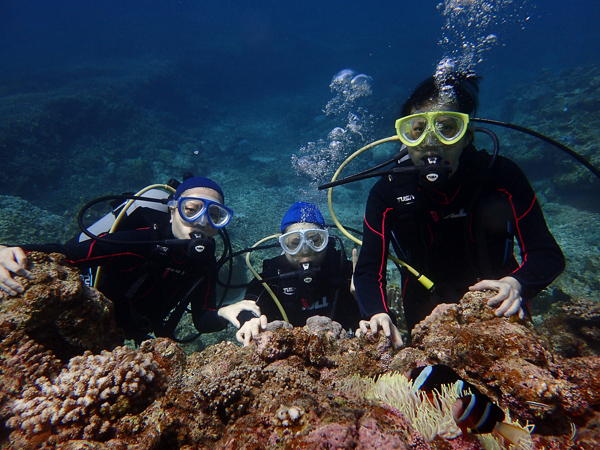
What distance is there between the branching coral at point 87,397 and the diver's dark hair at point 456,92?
2.97 m

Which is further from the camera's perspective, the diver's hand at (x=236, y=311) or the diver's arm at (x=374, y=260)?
the diver's hand at (x=236, y=311)

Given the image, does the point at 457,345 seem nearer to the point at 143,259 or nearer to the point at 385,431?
the point at 385,431

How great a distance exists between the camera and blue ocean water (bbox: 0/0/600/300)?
14.7 metres

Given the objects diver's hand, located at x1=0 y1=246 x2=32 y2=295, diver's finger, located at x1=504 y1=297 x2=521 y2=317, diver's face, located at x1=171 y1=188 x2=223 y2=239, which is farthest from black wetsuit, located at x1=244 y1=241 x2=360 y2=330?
diver's hand, located at x1=0 y1=246 x2=32 y2=295

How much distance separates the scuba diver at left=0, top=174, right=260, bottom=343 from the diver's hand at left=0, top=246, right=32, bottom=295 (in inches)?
31.1

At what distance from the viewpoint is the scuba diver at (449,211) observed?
2.21 metres

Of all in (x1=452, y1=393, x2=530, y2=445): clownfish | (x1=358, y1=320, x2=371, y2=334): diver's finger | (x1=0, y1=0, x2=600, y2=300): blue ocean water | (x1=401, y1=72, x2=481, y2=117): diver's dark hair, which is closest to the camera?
(x1=452, y1=393, x2=530, y2=445): clownfish

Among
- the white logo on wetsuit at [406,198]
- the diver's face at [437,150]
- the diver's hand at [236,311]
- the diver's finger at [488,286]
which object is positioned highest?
the diver's face at [437,150]

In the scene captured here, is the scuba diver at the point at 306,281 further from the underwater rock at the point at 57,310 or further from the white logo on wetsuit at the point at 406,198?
the underwater rock at the point at 57,310

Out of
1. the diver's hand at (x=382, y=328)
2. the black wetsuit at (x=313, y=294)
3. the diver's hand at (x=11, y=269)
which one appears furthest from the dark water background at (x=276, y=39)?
the diver's hand at (x=11, y=269)

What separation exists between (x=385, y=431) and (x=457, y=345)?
0.91 meters

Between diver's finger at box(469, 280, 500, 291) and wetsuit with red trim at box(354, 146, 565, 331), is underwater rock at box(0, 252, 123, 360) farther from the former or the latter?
diver's finger at box(469, 280, 500, 291)

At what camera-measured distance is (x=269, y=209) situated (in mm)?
11867

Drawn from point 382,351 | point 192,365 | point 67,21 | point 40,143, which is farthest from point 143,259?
point 67,21
